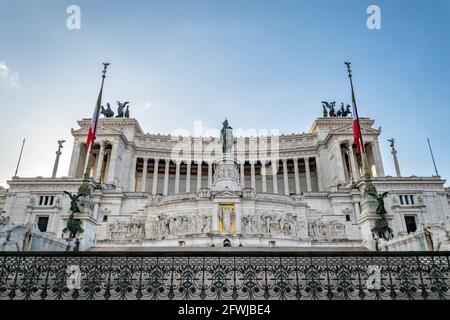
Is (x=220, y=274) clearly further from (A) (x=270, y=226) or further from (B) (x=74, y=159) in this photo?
(B) (x=74, y=159)

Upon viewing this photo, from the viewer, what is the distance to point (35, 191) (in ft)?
134

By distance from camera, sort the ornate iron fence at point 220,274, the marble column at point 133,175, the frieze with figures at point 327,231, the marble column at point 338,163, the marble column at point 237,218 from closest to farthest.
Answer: the ornate iron fence at point 220,274 < the marble column at point 237,218 < the frieze with figures at point 327,231 < the marble column at point 338,163 < the marble column at point 133,175

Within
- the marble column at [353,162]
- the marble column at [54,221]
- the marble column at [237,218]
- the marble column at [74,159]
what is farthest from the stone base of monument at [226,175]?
the marble column at [74,159]

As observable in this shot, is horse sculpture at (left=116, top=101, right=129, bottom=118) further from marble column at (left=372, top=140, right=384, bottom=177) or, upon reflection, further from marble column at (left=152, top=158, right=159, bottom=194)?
marble column at (left=372, top=140, right=384, bottom=177)

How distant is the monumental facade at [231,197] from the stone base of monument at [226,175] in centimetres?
10

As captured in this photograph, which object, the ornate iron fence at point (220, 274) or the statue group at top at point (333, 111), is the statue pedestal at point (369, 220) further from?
the statue group at top at point (333, 111)

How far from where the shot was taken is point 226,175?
32031 millimetres

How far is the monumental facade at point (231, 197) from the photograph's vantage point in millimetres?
26438

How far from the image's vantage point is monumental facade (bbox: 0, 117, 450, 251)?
1041 inches

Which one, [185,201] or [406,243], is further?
[185,201]

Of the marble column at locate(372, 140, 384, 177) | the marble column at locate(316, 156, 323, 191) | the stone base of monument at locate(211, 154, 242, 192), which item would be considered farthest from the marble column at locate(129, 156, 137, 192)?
the marble column at locate(372, 140, 384, 177)
